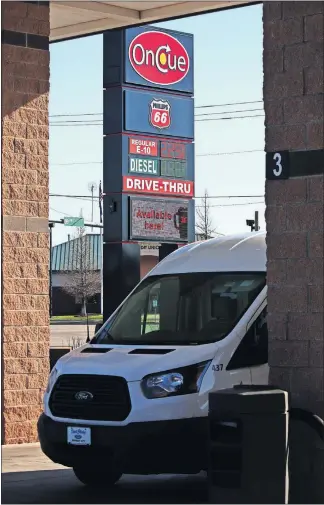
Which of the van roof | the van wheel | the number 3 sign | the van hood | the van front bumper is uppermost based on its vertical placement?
the number 3 sign

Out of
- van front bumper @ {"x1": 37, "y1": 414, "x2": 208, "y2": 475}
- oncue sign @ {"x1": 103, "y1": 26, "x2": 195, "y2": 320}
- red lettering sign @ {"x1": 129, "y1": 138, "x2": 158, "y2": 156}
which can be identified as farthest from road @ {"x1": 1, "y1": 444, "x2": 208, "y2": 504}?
red lettering sign @ {"x1": 129, "y1": 138, "x2": 158, "y2": 156}

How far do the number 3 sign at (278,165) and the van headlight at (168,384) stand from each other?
1996 millimetres

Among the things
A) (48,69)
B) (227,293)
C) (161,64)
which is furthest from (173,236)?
(227,293)

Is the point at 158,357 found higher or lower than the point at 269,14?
lower

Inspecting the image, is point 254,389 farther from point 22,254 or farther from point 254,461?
point 22,254

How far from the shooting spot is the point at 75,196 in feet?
307

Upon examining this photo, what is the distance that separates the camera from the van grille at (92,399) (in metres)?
11.5

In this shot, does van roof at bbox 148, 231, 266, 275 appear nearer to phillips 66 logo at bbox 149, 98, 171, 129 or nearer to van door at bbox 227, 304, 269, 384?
van door at bbox 227, 304, 269, 384

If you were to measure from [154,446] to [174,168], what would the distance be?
1190cm

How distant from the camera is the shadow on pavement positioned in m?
11.8

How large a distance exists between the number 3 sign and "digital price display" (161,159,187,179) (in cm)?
1142

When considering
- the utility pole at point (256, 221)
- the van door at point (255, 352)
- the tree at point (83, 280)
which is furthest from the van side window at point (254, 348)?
the tree at point (83, 280)

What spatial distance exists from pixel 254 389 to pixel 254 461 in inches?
23.9

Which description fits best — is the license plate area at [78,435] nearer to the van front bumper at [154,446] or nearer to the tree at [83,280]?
the van front bumper at [154,446]
